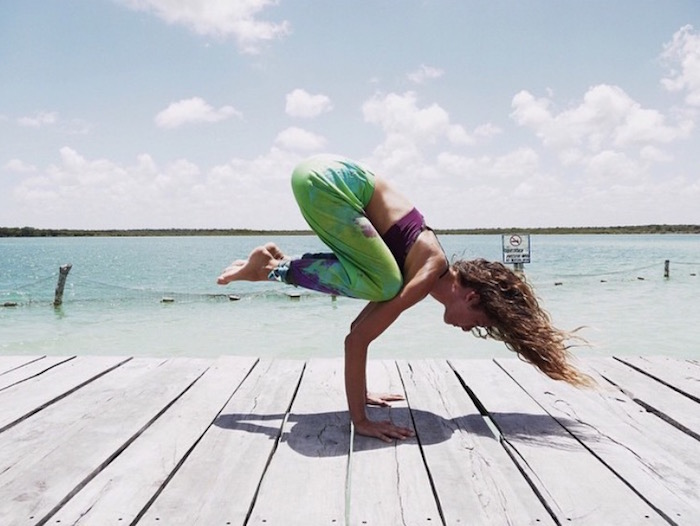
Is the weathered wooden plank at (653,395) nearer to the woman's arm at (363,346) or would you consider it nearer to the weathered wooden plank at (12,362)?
the woman's arm at (363,346)

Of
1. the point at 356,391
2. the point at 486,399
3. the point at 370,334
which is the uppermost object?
the point at 370,334

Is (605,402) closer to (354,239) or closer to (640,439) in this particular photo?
(640,439)

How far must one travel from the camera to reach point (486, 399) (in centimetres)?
318

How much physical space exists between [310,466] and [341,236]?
1.11 metres

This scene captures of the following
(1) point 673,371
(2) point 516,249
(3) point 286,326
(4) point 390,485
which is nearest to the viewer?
(4) point 390,485

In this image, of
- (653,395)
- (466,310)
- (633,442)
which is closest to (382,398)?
(466,310)

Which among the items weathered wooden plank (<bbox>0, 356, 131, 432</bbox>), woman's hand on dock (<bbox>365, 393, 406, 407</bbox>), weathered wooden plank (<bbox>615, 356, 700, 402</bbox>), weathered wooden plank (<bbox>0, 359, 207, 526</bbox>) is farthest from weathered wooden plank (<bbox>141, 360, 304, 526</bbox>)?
weathered wooden plank (<bbox>615, 356, 700, 402</bbox>)

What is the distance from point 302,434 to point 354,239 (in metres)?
0.97

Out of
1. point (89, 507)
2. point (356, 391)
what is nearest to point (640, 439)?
point (356, 391)

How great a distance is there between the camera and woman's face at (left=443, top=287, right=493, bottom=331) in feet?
9.39

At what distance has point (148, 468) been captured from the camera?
7.22 ft

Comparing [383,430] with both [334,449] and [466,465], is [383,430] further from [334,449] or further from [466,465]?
[466,465]

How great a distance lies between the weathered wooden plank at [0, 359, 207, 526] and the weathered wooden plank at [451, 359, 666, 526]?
1.73m

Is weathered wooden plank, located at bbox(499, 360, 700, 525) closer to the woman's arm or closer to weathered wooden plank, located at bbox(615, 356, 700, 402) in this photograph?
weathered wooden plank, located at bbox(615, 356, 700, 402)
